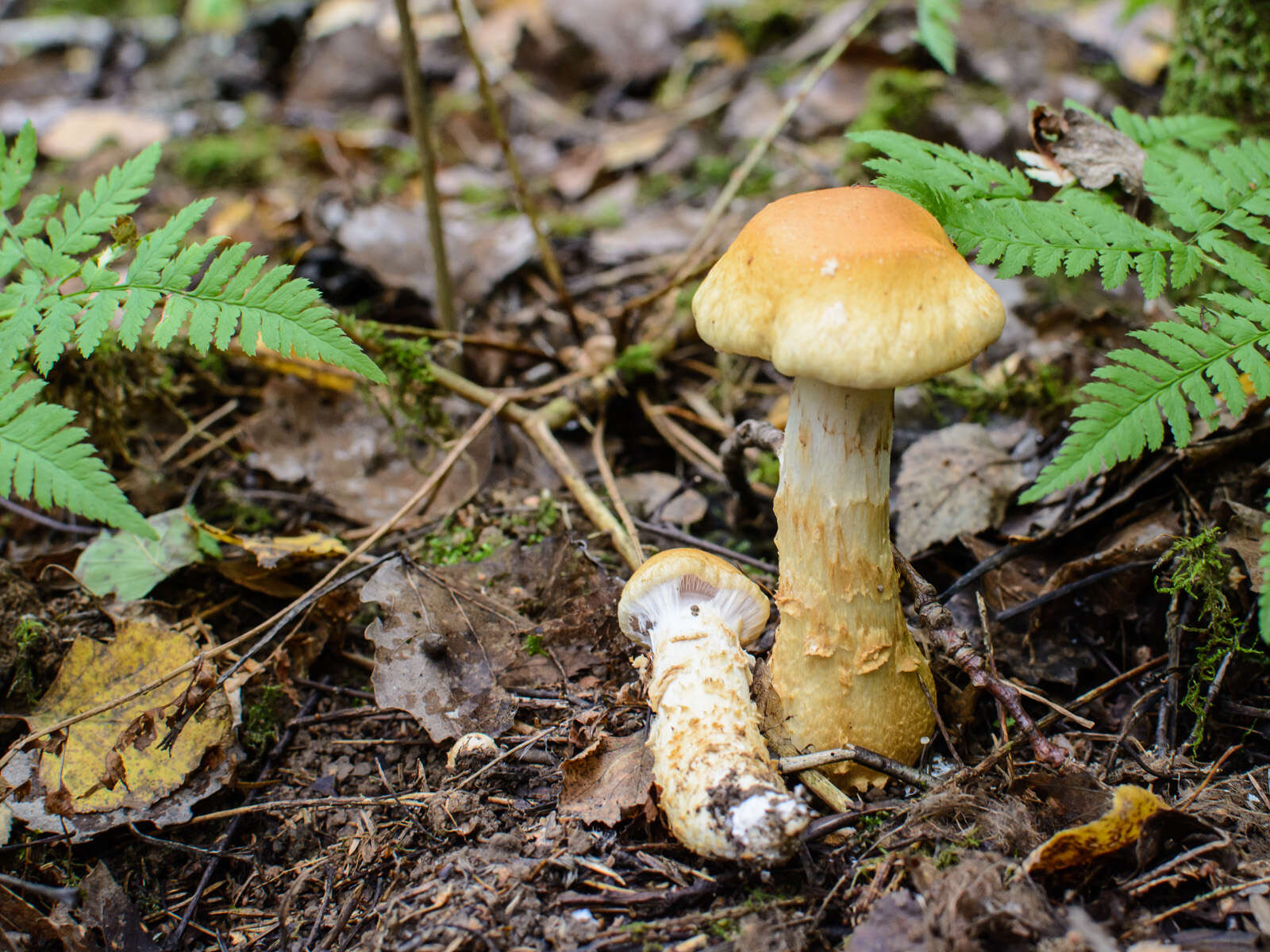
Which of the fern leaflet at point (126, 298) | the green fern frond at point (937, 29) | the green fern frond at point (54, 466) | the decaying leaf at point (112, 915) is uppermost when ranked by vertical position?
the green fern frond at point (937, 29)

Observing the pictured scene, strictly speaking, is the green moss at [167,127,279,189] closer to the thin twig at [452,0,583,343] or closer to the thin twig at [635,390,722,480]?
the thin twig at [452,0,583,343]

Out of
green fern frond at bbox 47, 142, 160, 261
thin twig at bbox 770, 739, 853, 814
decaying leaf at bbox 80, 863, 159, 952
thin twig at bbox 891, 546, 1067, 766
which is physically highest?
green fern frond at bbox 47, 142, 160, 261

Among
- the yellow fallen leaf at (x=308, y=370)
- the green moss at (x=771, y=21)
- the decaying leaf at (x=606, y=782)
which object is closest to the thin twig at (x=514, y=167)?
the yellow fallen leaf at (x=308, y=370)

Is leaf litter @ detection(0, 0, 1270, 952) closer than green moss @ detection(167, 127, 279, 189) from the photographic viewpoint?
Yes

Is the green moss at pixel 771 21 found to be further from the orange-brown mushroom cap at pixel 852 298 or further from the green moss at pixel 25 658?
the green moss at pixel 25 658

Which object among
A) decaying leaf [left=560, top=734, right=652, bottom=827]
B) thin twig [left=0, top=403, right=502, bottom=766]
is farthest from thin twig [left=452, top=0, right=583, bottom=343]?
decaying leaf [left=560, top=734, right=652, bottom=827]

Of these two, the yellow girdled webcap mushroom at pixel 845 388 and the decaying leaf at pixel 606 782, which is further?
the decaying leaf at pixel 606 782

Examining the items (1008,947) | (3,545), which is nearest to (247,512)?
(3,545)
